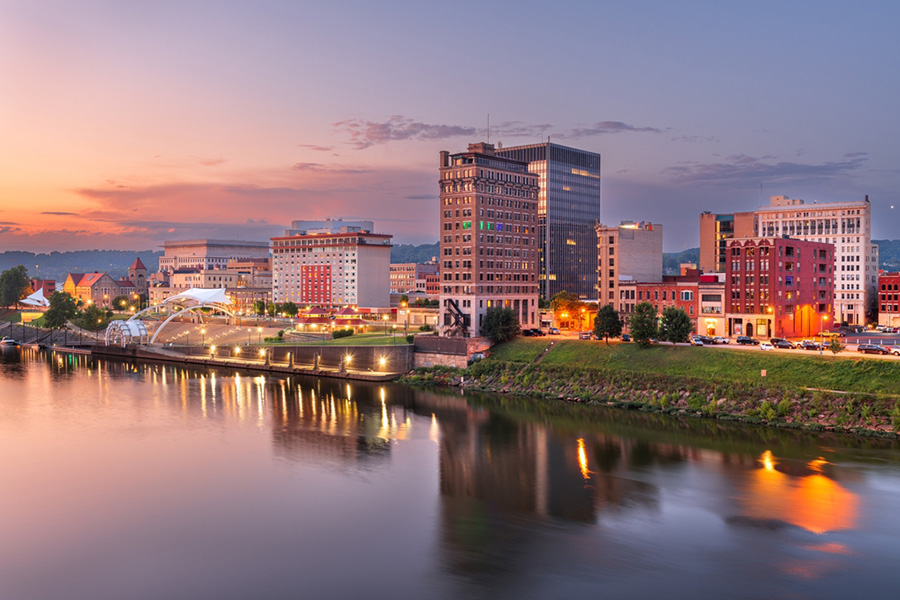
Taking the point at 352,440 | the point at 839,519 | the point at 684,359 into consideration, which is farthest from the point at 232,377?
the point at 839,519

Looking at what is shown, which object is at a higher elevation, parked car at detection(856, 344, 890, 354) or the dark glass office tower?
the dark glass office tower

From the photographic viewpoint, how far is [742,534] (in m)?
35.8

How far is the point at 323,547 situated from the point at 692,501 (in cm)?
1954

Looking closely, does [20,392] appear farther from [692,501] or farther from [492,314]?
[692,501]

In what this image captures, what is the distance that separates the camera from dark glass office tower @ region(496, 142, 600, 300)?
158625 mm

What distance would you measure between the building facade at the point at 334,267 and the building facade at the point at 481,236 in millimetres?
59360

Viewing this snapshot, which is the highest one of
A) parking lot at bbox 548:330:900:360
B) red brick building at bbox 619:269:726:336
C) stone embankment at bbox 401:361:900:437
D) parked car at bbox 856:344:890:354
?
red brick building at bbox 619:269:726:336

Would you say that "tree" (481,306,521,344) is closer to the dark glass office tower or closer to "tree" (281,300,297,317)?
the dark glass office tower

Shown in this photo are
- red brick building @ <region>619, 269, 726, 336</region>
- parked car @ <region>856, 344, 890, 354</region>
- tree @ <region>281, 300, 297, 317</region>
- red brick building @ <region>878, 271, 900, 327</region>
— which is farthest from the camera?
tree @ <region>281, 300, 297, 317</region>

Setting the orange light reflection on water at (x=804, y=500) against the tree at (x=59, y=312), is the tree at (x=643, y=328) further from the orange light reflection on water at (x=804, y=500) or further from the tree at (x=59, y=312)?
the tree at (x=59, y=312)

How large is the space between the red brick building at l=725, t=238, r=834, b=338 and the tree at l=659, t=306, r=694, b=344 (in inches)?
533

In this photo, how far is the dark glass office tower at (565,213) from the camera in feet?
520

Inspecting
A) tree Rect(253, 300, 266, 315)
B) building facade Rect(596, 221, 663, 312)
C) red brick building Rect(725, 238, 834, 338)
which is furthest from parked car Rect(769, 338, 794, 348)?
tree Rect(253, 300, 266, 315)

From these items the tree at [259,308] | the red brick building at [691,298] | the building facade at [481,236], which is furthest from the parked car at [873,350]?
the tree at [259,308]
